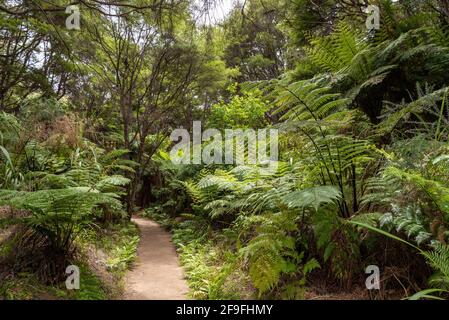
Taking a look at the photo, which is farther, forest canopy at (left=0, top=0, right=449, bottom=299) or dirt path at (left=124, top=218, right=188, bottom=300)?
dirt path at (left=124, top=218, right=188, bottom=300)

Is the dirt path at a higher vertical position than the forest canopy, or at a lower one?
lower

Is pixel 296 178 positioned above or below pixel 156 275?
above

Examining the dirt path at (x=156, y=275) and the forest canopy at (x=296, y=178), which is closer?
the forest canopy at (x=296, y=178)

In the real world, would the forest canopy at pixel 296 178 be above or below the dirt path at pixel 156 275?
above

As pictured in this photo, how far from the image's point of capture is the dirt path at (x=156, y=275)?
326cm

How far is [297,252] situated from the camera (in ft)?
9.56

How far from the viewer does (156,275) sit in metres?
3.91

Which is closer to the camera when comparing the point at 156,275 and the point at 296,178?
the point at 296,178

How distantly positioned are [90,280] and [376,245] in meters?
2.57

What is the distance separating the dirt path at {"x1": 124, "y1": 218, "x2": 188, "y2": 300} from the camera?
3258mm
